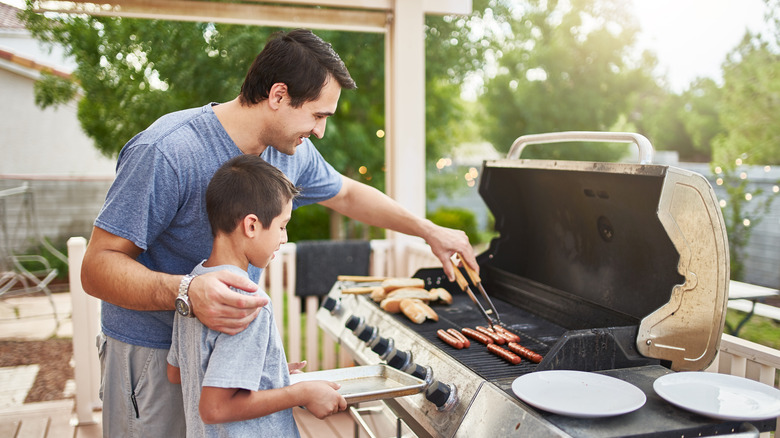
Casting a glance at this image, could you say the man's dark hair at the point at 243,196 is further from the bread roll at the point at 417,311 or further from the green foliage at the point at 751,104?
the green foliage at the point at 751,104

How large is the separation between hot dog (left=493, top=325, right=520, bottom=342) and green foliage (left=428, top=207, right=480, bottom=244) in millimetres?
4255

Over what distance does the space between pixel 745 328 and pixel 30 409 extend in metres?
4.59

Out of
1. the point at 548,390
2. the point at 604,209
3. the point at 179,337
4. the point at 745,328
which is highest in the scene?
the point at 604,209

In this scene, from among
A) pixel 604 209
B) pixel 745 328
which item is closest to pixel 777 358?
pixel 604 209

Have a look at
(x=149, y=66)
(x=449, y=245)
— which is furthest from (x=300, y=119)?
(x=149, y=66)

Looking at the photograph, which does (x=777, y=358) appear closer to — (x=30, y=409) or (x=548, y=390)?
(x=548, y=390)

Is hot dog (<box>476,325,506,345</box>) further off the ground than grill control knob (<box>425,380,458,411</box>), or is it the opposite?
hot dog (<box>476,325,506,345</box>)

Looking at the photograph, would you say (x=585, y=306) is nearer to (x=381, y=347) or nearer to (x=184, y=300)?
(x=381, y=347)

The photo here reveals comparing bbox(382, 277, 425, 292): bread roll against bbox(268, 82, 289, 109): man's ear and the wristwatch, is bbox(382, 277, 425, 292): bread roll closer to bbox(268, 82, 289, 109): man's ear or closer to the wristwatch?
bbox(268, 82, 289, 109): man's ear

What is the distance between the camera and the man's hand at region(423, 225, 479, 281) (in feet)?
6.77

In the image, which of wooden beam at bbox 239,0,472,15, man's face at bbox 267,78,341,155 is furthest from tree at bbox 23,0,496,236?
man's face at bbox 267,78,341,155

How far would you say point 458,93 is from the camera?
5281 millimetres

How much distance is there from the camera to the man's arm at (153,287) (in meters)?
1.22

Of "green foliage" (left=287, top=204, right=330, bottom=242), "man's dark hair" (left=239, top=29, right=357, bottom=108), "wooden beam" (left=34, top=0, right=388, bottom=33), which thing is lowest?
"green foliage" (left=287, top=204, right=330, bottom=242)
